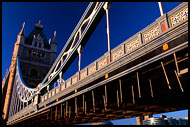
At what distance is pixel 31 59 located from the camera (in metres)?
52.2

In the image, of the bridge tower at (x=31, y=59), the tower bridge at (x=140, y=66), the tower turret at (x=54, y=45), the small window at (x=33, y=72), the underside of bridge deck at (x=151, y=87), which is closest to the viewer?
the tower bridge at (x=140, y=66)

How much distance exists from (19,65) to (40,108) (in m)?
31.3

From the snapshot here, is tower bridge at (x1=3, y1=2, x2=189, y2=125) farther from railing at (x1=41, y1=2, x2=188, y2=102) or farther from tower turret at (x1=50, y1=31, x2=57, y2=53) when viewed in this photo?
tower turret at (x1=50, y1=31, x2=57, y2=53)

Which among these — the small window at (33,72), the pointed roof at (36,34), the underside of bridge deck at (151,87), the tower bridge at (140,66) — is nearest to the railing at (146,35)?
the tower bridge at (140,66)

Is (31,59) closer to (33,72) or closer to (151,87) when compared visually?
(33,72)

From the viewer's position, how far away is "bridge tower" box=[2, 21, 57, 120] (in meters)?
49.4

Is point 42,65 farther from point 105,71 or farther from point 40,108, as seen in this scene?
point 105,71

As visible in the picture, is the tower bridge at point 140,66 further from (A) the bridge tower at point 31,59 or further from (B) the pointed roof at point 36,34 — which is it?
(B) the pointed roof at point 36,34

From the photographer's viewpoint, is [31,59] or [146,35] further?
[31,59]

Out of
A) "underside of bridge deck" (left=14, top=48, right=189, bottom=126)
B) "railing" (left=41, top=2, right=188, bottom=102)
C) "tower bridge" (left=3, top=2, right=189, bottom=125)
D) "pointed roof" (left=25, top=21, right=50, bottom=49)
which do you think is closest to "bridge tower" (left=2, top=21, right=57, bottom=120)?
"pointed roof" (left=25, top=21, right=50, bottom=49)

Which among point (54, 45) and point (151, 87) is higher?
point (54, 45)

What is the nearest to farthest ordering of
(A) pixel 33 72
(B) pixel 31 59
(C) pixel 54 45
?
(A) pixel 33 72 < (B) pixel 31 59 < (C) pixel 54 45

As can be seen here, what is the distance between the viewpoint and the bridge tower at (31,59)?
4944 centimetres

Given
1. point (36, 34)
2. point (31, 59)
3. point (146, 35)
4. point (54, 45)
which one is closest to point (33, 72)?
point (31, 59)
